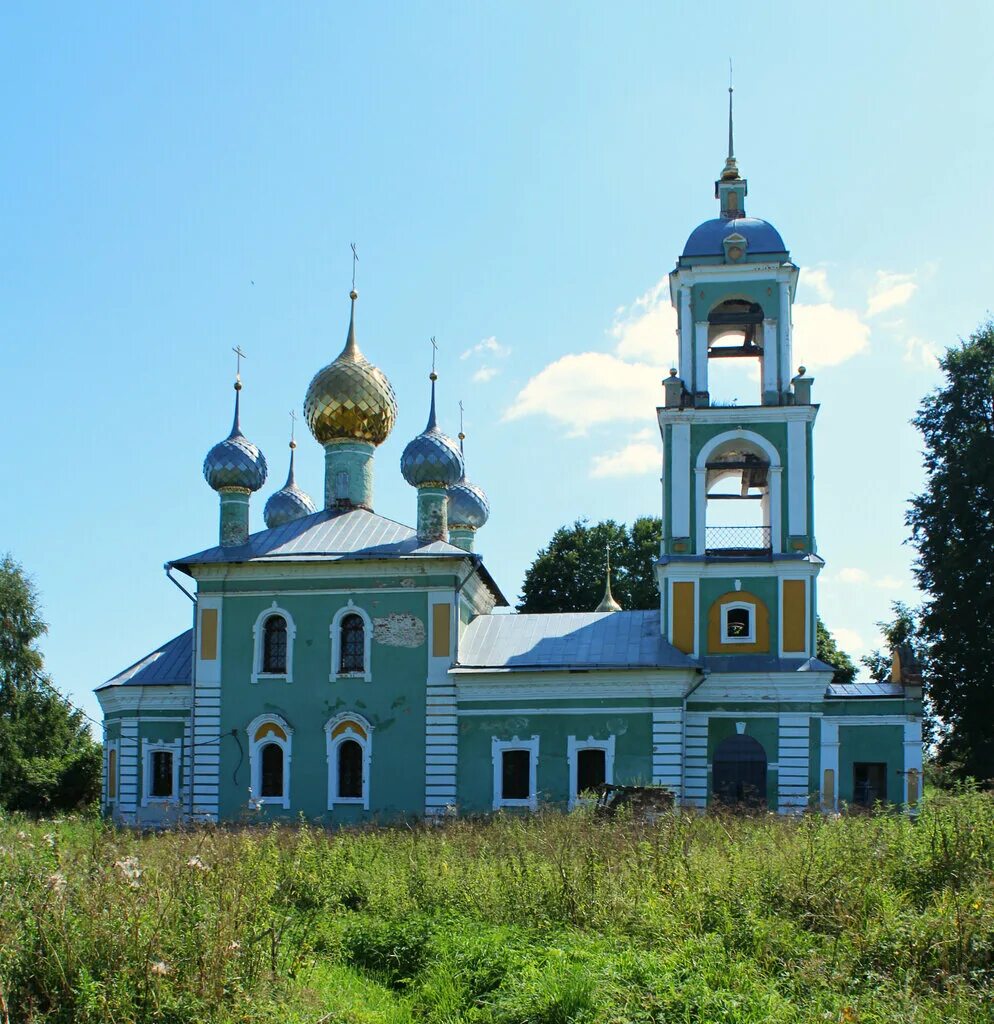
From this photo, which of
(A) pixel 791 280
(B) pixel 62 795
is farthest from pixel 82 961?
(B) pixel 62 795

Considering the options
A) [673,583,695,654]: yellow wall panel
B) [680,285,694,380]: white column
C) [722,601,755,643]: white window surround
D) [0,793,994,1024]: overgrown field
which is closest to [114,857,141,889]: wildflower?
[0,793,994,1024]: overgrown field

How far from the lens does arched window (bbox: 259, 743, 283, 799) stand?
20531 mm

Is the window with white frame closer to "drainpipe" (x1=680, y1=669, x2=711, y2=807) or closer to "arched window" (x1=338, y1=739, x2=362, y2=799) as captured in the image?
"arched window" (x1=338, y1=739, x2=362, y2=799)

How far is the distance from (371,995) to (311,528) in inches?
577

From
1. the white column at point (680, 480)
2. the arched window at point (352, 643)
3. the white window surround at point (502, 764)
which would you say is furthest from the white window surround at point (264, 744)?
the white column at point (680, 480)

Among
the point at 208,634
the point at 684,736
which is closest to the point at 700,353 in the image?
the point at 684,736

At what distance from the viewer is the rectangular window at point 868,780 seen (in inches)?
784

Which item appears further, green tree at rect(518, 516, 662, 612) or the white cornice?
green tree at rect(518, 516, 662, 612)

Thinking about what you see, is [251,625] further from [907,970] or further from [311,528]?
[907,970]

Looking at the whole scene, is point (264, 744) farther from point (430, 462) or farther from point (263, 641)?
point (430, 462)

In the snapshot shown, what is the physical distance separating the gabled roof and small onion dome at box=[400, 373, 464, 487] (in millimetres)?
974

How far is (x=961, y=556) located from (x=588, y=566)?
15.2 metres

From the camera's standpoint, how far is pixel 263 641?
68.8ft

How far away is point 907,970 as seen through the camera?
22.3 feet
